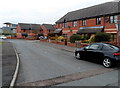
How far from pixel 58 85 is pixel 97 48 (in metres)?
4.88

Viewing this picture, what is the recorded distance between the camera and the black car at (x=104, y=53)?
7582 millimetres

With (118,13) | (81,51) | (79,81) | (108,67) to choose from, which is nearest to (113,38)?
(118,13)

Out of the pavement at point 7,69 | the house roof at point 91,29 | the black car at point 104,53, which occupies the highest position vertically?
the house roof at point 91,29

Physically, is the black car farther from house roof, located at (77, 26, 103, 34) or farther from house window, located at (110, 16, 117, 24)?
house roof, located at (77, 26, 103, 34)

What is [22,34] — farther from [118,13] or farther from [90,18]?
[118,13]

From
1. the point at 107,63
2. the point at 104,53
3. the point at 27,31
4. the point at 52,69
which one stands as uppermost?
the point at 27,31

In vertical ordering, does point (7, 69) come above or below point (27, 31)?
below

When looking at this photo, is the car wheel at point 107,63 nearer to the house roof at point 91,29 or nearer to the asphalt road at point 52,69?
the asphalt road at point 52,69

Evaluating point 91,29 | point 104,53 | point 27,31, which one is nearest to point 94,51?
point 104,53

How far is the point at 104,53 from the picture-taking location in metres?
8.09

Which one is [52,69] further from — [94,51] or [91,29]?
[91,29]

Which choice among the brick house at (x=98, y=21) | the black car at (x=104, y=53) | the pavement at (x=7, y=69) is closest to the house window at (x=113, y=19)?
the brick house at (x=98, y=21)

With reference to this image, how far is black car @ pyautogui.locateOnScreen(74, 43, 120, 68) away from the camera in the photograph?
758 centimetres

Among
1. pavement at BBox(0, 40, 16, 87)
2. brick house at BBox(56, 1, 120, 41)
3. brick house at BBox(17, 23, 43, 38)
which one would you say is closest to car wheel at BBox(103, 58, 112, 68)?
pavement at BBox(0, 40, 16, 87)
